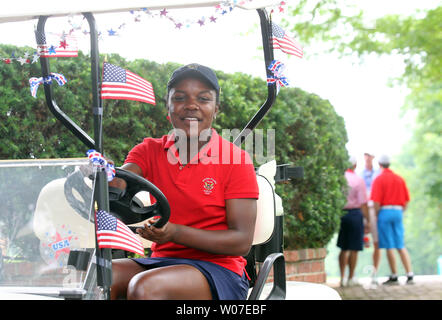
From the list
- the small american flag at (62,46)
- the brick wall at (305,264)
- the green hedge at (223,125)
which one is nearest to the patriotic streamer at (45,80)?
the small american flag at (62,46)

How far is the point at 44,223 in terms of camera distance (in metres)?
1.85

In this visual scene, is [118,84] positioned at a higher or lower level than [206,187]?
higher

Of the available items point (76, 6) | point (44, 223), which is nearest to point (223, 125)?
point (76, 6)

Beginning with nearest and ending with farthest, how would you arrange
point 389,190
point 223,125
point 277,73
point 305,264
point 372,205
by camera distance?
point 277,73, point 223,125, point 305,264, point 389,190, point 372,205

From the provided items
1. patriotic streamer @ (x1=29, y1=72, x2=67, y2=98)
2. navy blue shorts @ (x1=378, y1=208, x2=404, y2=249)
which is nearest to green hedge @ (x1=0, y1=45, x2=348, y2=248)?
navy blue shorts @ (x1=378, y1=208, x2=404, y2=249)

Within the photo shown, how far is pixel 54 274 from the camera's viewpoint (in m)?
1.75

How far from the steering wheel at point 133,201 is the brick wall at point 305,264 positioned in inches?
160

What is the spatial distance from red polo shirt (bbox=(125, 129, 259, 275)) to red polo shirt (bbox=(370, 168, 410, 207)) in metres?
5.07

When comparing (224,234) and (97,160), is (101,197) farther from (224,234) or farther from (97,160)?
(224,234)

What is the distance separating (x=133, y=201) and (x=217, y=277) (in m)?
0.41

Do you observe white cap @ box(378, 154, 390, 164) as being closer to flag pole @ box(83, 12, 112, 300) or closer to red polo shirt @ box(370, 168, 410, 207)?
red polo shirt @ box(370, 168, 410, 207)

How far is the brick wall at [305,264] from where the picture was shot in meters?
6.09

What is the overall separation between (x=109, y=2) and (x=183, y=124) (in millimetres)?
592
